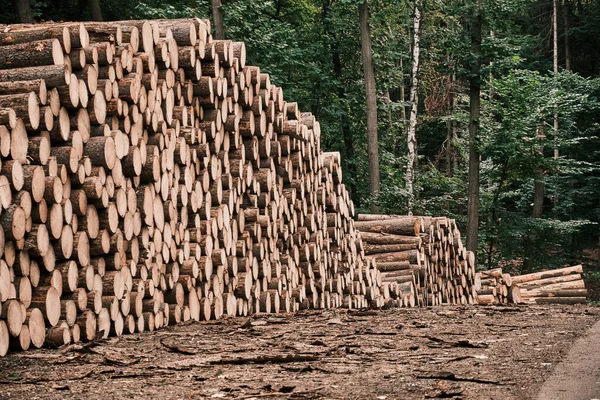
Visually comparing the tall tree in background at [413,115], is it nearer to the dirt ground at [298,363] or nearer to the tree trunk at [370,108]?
the tree trunk at [370,108]

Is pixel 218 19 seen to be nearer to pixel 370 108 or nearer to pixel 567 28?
pixel 370 108

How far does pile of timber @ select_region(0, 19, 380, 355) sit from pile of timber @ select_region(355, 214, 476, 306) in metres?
4.12

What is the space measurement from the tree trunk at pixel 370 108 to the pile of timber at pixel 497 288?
6208mm

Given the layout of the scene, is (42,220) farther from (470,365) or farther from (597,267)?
(597,267)

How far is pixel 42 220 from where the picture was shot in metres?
6.25

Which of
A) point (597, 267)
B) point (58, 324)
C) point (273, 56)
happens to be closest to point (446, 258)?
point (273, 56)

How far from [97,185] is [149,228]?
1.13 m

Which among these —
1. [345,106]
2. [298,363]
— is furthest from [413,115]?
[298,363]

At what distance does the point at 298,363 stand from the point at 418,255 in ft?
32.7

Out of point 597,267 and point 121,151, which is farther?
point 597,267

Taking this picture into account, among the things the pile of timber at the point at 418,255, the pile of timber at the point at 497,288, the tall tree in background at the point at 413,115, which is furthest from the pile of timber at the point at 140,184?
the tall tree in background at the point at 413,115

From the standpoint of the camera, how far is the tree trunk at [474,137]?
27.2 meters

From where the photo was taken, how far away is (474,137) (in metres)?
27.7

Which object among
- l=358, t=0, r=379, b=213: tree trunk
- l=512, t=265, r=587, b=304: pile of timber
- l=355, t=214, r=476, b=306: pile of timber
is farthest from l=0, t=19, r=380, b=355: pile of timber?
l=358, t=0, r=379, b=213: tree trunk
